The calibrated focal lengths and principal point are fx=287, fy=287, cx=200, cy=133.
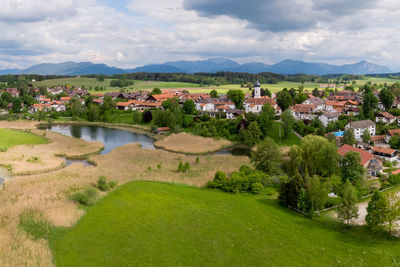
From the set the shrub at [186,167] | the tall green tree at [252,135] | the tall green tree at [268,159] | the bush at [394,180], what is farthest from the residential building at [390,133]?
the shrub at [186,167]

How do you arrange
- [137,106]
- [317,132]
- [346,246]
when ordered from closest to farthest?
[346,246]
[317,132]
[137,106]

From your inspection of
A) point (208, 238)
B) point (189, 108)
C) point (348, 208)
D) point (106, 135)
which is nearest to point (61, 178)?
point (208, 238)

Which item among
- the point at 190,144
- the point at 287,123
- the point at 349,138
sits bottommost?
the point at 190,144

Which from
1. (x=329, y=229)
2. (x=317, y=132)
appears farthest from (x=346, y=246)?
(x=317, y=132)

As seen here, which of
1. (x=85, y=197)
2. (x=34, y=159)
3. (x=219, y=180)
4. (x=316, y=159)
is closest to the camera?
(x=85, y=197)

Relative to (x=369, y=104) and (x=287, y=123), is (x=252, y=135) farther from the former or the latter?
(x=369, y=104)

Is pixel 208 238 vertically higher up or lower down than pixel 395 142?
lower down

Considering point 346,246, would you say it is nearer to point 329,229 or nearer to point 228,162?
point 329,229
